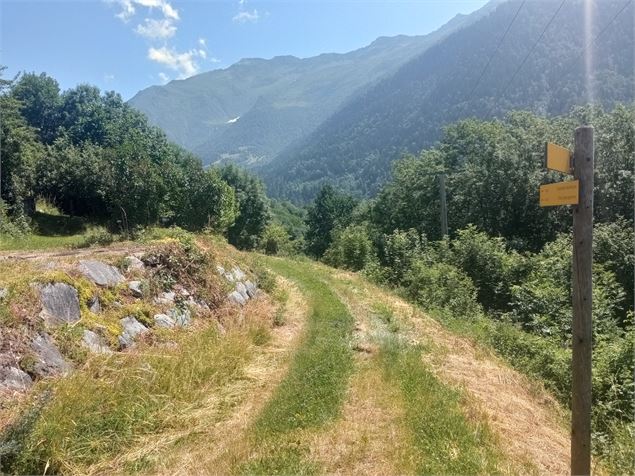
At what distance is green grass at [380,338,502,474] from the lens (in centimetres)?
432

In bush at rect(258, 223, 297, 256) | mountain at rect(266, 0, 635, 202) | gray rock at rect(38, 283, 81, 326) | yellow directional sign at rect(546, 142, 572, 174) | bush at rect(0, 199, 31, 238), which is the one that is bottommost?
bush at rect(258, 223, 297, 256)

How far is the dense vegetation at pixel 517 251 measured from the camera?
787 cm

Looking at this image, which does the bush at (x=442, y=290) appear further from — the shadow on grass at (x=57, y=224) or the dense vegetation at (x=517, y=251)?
the shadow on grass at (x=57, y=224)

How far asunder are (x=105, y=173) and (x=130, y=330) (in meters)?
27.7

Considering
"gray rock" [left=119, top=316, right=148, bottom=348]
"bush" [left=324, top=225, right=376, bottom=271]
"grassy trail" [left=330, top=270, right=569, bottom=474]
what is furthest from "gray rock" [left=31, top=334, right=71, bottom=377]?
"bush" [left=324, top=225, right=376, bottom=271]

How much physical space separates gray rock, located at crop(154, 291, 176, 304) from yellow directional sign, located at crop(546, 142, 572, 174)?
7.03 m

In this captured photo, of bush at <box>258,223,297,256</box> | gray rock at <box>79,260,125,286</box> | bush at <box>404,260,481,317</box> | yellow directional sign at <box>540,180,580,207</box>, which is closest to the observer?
yellow directional sign at <box>540,180,580,207</box>

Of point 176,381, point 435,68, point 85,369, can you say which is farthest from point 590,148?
point 435,68

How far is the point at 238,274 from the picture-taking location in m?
11.9

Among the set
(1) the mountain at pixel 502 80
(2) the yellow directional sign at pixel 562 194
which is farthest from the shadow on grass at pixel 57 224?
(1) the mountain at pixel 502 80

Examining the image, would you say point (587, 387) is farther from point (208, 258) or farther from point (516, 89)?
point (516, 89)

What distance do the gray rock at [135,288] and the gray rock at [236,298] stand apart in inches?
97.0

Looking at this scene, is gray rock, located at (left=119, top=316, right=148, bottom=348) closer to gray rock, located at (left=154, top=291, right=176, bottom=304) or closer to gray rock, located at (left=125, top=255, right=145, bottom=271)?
gray rock, located at (left=154, top=291, right=176, bottom=304)

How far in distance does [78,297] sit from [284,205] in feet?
379
